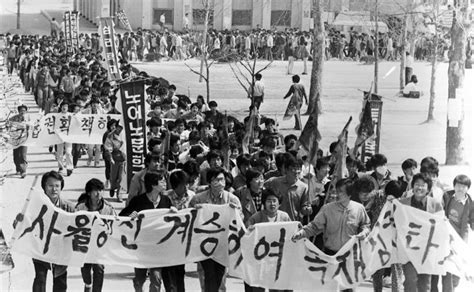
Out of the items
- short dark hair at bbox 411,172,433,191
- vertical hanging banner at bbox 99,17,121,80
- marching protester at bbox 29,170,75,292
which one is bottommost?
marching protester at bbox 29,170,75,292

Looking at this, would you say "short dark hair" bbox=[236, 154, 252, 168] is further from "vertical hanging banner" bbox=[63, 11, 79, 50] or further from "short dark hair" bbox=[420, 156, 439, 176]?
"vertical hanging banner" bbox=[63, 11, 79, 50]

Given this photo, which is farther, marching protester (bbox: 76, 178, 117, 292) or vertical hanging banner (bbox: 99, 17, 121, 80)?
vertical hanging banner (bbox: 99, 17, 121, 80)

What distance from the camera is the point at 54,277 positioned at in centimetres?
903

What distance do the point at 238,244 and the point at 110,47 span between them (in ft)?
45.6

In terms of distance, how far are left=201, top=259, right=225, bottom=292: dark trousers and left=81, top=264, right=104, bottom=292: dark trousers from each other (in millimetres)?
895

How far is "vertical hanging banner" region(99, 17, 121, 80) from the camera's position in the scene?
73.1ft

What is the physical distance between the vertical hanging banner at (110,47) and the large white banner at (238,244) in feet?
43.8

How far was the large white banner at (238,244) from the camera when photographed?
895 centimetres

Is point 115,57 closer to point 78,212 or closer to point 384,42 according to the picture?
point 78,212

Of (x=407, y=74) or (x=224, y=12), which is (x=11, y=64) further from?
(x=224, y=12)

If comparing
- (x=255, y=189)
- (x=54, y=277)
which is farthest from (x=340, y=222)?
(x=54, y=277)

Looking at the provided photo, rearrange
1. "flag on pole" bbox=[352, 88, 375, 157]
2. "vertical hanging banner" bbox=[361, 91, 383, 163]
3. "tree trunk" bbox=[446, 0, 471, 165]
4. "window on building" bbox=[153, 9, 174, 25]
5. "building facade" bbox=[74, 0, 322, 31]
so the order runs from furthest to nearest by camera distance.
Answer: "window on building" bbox=[153, 9, 174, 25] → "building facade" bbox=[74, 0, 322, 31] → "tree trunk" bbox=[446, 0, 471, 165] → "vertical hanging banner" bbox=[361, 91, 383, 163] → "flag on pole" bbox=[352, 88, 375, 157]

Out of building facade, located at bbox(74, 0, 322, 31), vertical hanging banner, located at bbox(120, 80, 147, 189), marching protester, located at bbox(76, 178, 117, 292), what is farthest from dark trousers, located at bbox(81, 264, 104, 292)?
building facade, located at bbox(74, 0, 322, 31)

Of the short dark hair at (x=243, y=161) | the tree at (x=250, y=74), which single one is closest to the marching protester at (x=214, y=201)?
the short dark hair at (x=243, y=161)
